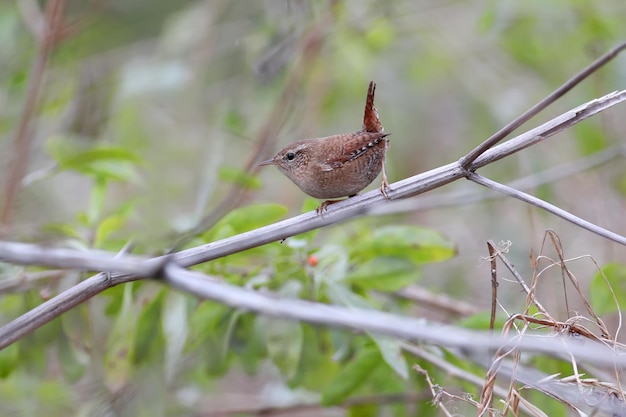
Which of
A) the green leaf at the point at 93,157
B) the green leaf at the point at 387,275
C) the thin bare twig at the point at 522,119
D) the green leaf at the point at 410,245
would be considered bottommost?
the green leaf at the point at 387,275

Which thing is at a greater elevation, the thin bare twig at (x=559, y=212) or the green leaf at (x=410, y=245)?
the thin bare twig at (x=559, y=212)

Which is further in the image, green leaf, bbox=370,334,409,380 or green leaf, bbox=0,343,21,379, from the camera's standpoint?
green leaf, bbox=0,343,21,379

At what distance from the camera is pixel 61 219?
11.7ft

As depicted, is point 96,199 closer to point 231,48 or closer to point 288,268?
point 288,268

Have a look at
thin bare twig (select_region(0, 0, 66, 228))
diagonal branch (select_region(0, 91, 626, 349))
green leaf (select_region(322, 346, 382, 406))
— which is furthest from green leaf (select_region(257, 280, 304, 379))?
thin bare twig (select_region(0, 0, 66, 228))

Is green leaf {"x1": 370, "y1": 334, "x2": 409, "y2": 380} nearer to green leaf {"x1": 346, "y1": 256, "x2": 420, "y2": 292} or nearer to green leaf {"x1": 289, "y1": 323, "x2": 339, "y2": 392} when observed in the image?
green leaf {"x1": 346, "y1": 256, "x2": 420, "y2": 292}

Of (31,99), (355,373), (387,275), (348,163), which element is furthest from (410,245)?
(31,99)

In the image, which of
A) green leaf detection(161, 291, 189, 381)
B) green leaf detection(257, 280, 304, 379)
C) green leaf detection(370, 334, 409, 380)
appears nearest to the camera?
green leaf detection(370, 334, 409, 380)

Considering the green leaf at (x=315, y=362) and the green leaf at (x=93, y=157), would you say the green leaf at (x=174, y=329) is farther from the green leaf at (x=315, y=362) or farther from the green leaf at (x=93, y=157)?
the green leaf at (x=93, y=157)

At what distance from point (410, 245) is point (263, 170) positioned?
7.06ft

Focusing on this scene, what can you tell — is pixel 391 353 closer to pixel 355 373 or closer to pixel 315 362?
pixel 355 373

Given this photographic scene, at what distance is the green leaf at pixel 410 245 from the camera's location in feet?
7.80

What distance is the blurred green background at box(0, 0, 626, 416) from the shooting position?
2367 mm

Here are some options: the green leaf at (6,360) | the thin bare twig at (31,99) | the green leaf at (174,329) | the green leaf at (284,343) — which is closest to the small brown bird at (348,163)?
the green leaf at (284,343)
